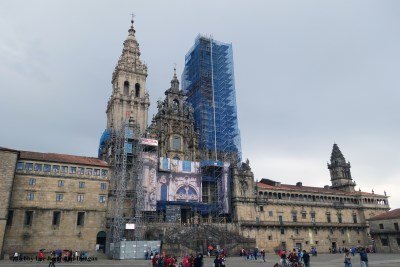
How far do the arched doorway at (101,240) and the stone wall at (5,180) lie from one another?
14.1 meters

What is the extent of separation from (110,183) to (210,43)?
41.9 meters

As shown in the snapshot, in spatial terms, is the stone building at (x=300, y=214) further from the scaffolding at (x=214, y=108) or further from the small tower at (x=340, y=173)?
the small tower at (x=340, y=173)

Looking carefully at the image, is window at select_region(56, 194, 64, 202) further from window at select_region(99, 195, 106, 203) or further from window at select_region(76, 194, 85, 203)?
window at select_region(99, 195, 106, 203)

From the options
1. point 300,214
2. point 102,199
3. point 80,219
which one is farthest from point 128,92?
point 300,214

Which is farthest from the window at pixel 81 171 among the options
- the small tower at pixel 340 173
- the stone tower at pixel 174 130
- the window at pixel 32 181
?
the small tower at pixel 340 173

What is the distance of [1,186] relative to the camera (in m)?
48.1

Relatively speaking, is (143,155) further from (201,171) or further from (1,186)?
(1,186)

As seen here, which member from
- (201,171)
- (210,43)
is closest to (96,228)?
(201,171)

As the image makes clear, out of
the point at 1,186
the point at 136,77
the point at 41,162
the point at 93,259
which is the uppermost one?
the point at 136,77

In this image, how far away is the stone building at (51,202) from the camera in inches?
1954

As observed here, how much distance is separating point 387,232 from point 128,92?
59.9 meters

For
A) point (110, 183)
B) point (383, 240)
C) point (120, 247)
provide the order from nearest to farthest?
point (120, 247) → point (110, 183) → point (383, 240)

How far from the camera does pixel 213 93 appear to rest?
7806 cm

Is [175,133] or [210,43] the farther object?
[210,43]
